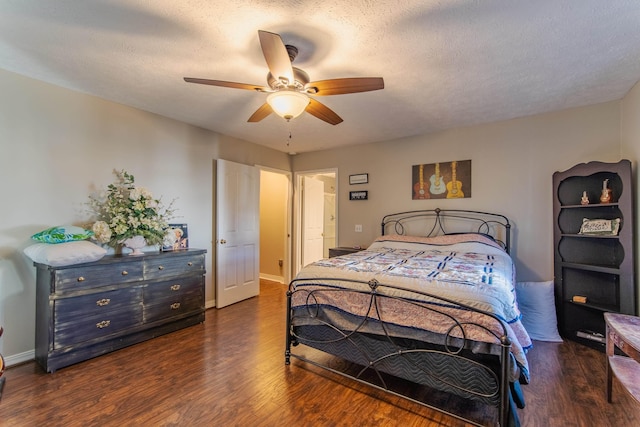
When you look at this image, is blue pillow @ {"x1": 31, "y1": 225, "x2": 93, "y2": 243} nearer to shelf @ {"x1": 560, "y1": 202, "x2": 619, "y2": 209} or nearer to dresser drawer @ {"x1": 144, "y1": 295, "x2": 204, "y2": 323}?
dresser drawer @ {"x1": 144, "y1": 295, "x2": 204, "y2": 323}

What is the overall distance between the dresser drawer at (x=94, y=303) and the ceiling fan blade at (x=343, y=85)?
8.45ft

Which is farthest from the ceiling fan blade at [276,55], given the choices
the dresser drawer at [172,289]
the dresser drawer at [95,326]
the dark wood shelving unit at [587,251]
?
the dark wood shelving unit at [587,251]

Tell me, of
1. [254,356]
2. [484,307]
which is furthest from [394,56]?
[254,356]

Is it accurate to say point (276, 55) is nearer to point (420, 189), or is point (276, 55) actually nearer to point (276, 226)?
point (420, 189)

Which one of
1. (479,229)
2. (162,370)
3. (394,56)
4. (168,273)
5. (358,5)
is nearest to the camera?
(358,5)

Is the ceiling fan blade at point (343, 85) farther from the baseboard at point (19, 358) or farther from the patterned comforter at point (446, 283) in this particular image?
the baseboard at point (19, 358)

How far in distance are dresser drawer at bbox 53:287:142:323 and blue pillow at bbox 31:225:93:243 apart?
510mm

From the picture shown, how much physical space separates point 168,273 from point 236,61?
2.32m

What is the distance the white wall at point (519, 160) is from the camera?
3170 millimetres

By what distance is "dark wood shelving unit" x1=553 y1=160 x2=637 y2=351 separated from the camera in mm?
2807

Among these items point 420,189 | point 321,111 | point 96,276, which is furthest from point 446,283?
point 96,276

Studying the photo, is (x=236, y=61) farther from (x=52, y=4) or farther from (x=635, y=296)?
(x=635, y=296)

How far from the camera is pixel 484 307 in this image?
1.69m

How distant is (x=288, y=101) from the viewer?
208 centimetres
